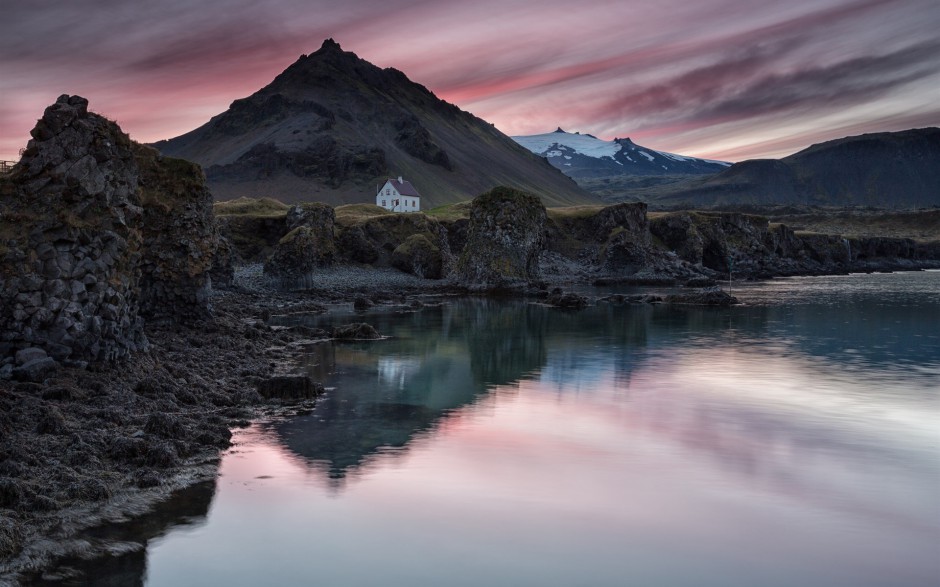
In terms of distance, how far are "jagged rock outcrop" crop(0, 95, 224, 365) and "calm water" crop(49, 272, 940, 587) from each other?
7.37 metres

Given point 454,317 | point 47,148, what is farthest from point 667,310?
point 47,148

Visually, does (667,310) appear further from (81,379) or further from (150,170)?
(81,379)

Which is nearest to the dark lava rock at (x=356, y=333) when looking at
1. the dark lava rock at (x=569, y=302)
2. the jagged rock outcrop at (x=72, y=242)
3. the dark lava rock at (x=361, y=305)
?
the jagged rock outcrop at (x=72, y=242)

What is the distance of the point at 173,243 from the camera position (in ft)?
133

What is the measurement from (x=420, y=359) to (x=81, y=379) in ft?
66.0

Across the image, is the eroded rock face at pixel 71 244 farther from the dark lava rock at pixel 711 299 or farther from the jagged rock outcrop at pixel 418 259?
the jagged rock outcrop at pixel 418 259

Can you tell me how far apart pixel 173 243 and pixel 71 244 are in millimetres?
15456

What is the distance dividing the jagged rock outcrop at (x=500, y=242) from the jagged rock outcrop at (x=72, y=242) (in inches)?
2524

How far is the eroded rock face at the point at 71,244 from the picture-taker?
23719 mm

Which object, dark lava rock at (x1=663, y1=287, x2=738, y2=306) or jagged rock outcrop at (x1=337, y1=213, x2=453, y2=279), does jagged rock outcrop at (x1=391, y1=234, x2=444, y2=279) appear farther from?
dark lava rock at (x1=663, y1=287, x2=738, y2=306)

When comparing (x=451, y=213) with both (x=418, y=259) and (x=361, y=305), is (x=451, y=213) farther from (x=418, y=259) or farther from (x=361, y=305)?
(x=361, y=305)

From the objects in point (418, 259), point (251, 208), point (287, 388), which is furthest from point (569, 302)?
point (251, 208)

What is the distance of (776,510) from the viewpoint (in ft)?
58.8

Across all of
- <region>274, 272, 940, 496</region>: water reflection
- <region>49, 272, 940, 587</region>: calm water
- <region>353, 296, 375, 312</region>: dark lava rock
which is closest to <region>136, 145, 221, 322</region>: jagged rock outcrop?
<region>49, 272, 940, 587</region>: calm water
